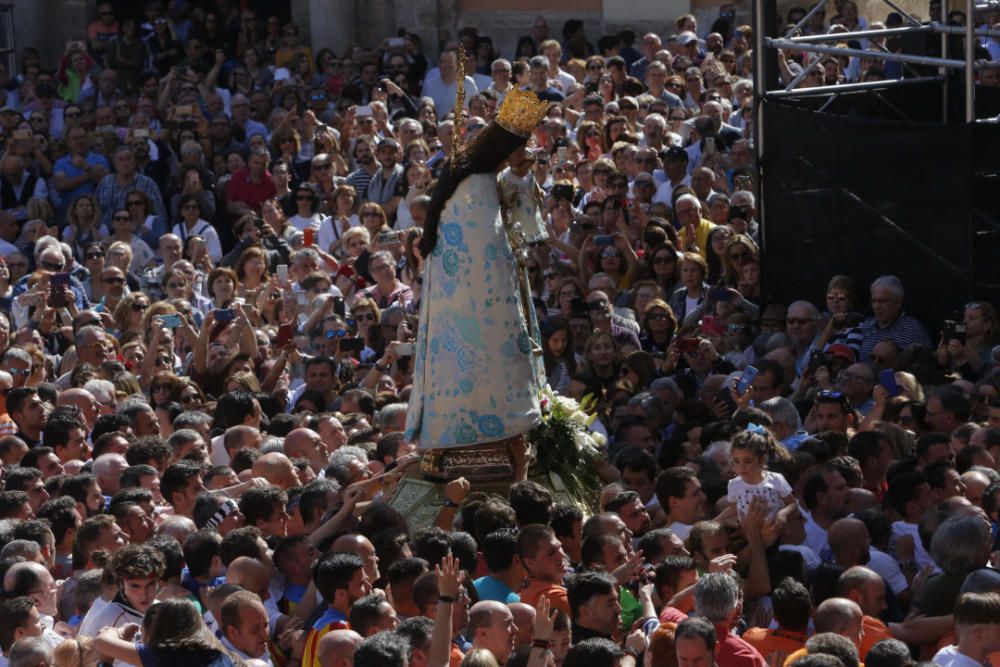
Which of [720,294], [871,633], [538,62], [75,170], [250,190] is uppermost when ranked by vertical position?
[538,62]

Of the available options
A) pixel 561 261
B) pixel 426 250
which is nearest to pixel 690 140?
pixel 561 261

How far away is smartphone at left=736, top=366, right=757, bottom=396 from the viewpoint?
43.3 feet

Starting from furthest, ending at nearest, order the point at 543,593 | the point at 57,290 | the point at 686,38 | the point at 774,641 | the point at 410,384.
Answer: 1. the point at 686,38
2. the point at 57,290
3. the point at 410,384
4. the point at 543,593
5. the point at 774,641

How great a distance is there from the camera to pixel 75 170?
20266 millimetres

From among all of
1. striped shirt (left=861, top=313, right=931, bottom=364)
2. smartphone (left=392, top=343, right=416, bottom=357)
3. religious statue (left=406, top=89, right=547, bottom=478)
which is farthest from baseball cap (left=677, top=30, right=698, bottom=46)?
religious statue (left=406, top=89, right=547, bottom=478)

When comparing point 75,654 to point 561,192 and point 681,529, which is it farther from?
point 561,192

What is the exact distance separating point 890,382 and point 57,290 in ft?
21.3

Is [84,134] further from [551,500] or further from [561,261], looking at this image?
[551,500]

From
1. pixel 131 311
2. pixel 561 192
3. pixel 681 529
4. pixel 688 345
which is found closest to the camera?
pixel 681 529

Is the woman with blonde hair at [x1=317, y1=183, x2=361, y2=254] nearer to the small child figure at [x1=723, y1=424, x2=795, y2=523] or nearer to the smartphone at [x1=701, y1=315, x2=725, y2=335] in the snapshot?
the smartphone at [x1=701, y1=315, x2=725, y2=335]

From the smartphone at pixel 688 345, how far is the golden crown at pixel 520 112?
127 inches

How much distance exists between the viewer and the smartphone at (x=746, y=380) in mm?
13188

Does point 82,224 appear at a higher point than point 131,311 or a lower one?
higher

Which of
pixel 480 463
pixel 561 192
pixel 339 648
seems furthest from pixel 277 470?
pixel 561 192
